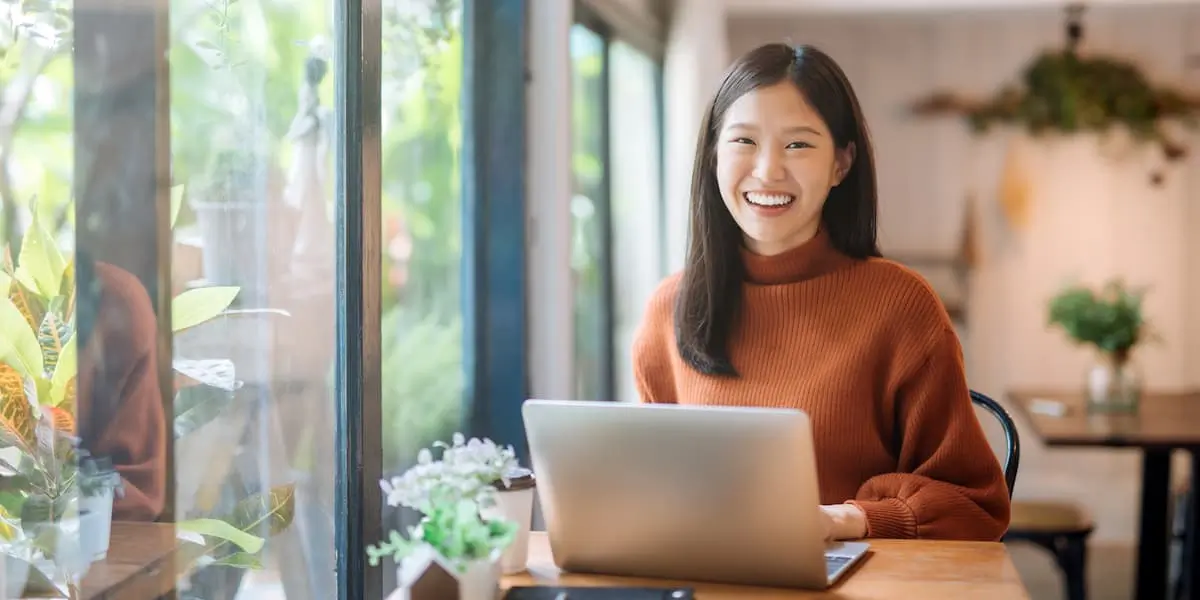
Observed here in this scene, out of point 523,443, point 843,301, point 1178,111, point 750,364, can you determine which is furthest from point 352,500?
point 1178,111

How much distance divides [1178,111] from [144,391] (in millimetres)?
4822

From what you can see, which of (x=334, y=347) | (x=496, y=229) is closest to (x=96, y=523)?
(x=334, y=347)

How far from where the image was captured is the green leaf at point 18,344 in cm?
116

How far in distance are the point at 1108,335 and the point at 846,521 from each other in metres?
2.71

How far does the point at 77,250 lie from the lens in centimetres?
122

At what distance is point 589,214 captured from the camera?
372 cm

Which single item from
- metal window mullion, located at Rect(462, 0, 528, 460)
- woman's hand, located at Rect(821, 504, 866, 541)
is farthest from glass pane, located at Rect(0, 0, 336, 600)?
metal window mullion, located at Rect(462, 0, 528, 460)

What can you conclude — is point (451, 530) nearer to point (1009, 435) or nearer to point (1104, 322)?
point (1009, 435)

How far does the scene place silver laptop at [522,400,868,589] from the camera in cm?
127

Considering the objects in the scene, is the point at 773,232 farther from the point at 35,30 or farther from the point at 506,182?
the point at 506,182

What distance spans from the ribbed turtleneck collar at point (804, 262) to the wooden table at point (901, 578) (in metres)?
0.38

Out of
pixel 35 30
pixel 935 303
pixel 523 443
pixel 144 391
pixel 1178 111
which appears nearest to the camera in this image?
pixel 35 30

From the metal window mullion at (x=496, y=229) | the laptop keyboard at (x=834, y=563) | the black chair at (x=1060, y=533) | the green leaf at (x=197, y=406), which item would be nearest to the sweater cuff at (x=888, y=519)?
the laptop keyboard at (x=834, y=563)

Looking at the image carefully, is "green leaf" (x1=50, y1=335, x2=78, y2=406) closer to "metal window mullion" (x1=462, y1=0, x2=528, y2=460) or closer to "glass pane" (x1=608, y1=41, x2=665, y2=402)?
"metal window mullion" (x1=462, y1=0, x2=528, y2=460)
